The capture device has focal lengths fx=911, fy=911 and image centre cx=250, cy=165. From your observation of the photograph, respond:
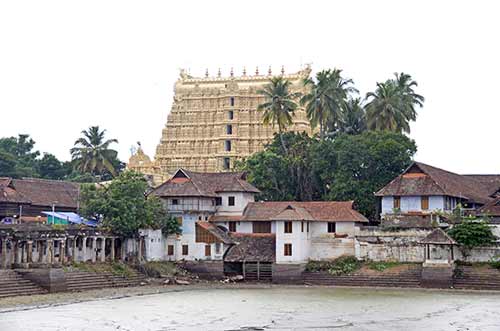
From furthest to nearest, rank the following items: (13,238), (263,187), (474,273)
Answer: (263,187)
(474,273)
(13,238)

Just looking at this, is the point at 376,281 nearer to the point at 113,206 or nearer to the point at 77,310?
the point at 113,206

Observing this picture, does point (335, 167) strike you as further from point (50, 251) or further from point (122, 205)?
point (50, 251)

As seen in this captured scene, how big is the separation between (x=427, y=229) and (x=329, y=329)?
2305 cm

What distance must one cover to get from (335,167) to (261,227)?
330 inches

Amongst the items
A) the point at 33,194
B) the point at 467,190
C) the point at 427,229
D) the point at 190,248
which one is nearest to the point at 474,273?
the point at 427,229

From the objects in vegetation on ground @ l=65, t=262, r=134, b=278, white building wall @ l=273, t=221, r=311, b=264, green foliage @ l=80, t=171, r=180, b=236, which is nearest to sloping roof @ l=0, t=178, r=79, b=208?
green foliage @ l=80, t=171, r=180, b=236

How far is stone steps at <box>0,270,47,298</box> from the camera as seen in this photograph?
43000 millimetres

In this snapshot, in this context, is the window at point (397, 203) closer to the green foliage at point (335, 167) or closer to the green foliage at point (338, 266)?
the green foliage at point (335, 167)

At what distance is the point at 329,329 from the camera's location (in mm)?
33188

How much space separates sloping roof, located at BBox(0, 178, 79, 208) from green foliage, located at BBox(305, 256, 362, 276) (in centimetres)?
1776

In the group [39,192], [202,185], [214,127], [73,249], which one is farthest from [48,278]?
[214,127]

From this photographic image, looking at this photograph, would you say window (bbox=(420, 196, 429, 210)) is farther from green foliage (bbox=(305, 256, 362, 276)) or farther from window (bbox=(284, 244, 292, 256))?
window (bbox=(284, 244, 292, 256))

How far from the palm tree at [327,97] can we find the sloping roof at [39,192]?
18.8m

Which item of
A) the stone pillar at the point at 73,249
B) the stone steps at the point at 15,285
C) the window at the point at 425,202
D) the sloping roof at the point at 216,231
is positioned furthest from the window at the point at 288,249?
the stone steps at the point at 15,285
